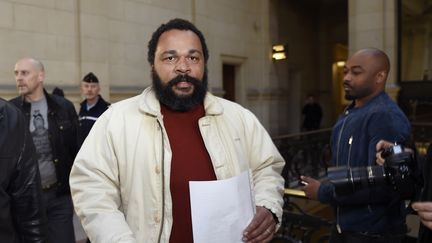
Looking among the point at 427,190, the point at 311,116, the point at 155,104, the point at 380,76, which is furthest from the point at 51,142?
the point at 311,116

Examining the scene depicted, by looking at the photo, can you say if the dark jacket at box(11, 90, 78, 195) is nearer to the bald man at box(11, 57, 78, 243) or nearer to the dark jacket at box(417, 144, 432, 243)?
the bald man at box(11, 57, 78, 243)

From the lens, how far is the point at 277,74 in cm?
1503

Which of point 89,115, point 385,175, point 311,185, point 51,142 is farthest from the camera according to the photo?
point 89,115

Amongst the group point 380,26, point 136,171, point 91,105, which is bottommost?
point 136,171

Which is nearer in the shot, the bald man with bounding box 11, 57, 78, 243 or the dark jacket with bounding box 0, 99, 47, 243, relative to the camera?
the dark jacket with bounding box 0, 99, 47, 243

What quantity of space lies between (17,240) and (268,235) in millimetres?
1222

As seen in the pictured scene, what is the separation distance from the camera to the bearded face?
2.01 meters

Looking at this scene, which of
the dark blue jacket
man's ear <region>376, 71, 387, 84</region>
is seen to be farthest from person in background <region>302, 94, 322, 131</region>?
the dark blue jacket

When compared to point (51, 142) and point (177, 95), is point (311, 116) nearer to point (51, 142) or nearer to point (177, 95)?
point (51, 142)

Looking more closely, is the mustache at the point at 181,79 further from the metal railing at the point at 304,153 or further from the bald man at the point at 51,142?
the metal railing at the point at 304,153

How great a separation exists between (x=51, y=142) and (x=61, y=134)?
0.37 feet

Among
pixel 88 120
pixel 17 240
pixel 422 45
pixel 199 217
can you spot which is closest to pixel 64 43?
pixel 88 120

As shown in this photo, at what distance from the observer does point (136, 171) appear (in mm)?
1854

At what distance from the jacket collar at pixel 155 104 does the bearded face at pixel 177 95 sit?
0.12 ft
